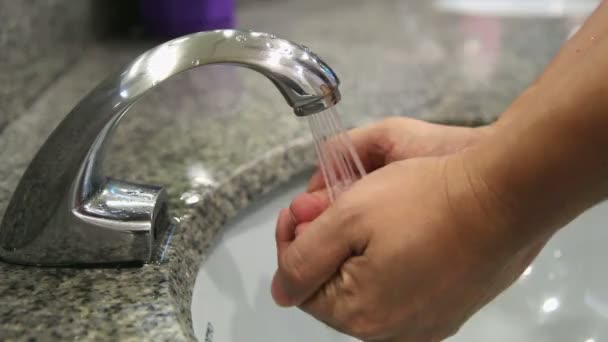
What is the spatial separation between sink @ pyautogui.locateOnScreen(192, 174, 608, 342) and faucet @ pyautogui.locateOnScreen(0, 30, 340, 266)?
77mm

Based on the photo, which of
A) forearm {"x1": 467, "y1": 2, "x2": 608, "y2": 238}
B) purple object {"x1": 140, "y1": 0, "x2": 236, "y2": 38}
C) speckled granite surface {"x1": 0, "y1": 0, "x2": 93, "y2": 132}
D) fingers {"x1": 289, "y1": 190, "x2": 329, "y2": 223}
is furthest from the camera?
purple object {"x1": 140, "y1": 0, "x2": 236, "y2": 38}

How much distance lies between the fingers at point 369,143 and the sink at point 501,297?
6 cm

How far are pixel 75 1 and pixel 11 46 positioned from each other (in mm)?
164

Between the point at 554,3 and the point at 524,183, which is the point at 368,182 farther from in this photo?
the point at 554,3

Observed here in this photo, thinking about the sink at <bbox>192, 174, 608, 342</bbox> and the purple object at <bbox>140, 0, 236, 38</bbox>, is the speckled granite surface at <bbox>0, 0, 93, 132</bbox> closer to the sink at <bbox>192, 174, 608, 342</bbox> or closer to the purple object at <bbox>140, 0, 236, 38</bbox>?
the purple object at <bbox>140, 0, 236, 38</bbox>

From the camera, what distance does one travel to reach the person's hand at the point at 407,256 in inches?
11.1

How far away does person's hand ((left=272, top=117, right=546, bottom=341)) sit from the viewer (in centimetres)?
28

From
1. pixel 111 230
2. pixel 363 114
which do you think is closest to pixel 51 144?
pixel 111 230

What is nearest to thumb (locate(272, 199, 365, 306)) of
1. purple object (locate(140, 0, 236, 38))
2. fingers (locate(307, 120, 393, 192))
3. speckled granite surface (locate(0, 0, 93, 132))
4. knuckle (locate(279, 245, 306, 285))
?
knuckle (locate(279, 245, 306, 285))

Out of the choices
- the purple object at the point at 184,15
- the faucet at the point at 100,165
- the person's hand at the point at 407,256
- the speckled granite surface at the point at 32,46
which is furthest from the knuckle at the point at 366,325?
the purple object at the point at 184,15

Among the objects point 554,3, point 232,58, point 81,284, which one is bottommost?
point 81,284

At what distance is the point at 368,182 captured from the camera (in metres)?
0.32

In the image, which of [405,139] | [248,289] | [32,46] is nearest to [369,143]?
[405,139]

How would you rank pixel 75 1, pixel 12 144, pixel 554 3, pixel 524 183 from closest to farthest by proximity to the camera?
pixel 524 183 < pixel 12 144 < pixel 75 1 < pixel 554 3
